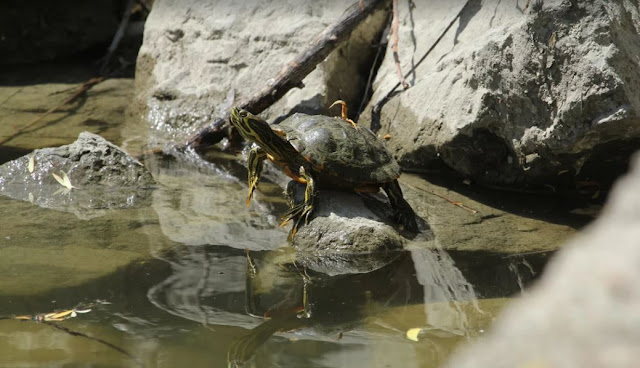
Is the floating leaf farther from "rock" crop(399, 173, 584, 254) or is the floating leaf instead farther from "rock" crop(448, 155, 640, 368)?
"rock" crop(448, 155, 640, 368)

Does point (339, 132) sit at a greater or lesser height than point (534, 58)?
lesser

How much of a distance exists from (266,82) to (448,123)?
1732 mm

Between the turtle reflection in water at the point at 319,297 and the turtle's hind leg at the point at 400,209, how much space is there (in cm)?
36

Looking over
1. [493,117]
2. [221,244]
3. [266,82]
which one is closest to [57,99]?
[266,82]

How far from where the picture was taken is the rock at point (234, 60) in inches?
260

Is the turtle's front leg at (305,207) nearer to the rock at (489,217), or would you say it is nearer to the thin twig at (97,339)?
the rock at (489,217)

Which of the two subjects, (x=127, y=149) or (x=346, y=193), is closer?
(x=346, y=193)

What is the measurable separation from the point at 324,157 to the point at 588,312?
10.6 ft

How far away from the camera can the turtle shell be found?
4.44 meters

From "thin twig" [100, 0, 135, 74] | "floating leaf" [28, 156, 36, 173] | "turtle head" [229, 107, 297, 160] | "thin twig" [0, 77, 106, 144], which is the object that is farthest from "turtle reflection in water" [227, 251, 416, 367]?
"thin twig" [100, 0, 135, 74]

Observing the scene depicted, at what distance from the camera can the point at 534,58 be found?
4758 millimetres

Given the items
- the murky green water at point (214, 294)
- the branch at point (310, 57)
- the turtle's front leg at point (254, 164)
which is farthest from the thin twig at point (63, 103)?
the turtle's front leg at point (254, 164)

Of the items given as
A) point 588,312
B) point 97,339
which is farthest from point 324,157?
point 588,312

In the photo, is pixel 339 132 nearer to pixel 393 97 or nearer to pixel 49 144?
pixel 393 97
